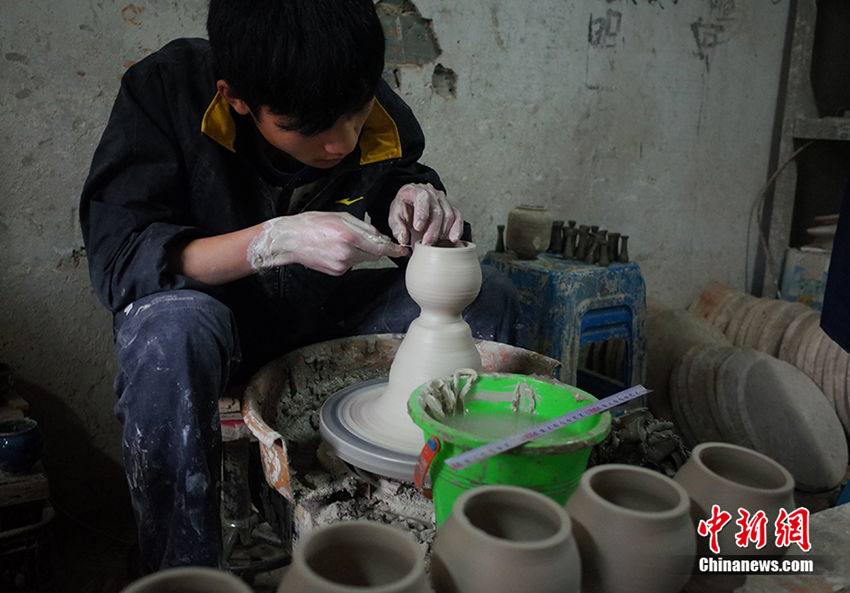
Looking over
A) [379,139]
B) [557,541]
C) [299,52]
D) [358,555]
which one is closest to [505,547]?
[557,541]

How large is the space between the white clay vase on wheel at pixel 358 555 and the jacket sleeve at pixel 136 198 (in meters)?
0.82

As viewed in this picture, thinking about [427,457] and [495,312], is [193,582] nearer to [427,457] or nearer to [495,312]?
[427,457]

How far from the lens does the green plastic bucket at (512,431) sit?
99 centimetres

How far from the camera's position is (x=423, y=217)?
1.59 m

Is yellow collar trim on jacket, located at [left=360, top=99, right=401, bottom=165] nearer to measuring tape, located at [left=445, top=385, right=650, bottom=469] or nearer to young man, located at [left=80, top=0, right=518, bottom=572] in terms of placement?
young man, located at [left=80, top=0, right=518, bottom=572]

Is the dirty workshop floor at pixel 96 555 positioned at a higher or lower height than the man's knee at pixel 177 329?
→ lower

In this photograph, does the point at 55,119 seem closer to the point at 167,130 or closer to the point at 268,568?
the point at 167,130

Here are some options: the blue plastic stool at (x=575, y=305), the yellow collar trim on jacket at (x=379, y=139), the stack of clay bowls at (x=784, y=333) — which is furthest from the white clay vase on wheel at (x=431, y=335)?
the stack of clay bowls at (x=784, y=333)

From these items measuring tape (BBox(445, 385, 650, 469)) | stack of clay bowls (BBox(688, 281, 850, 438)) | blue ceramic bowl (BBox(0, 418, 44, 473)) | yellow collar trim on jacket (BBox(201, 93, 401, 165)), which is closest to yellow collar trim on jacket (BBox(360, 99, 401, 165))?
yellow collar trim on jacket (BBox(201, 93, 401, 165))

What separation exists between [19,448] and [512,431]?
1.23 metres

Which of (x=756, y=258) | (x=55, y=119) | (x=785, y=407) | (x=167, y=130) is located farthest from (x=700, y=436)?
(x=55, y=119)

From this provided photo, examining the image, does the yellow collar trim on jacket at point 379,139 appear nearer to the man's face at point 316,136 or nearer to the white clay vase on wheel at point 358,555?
the man's face at point 316,136

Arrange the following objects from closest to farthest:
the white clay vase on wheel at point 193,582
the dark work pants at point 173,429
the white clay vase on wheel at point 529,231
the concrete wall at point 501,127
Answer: the white clay vase on wheel at point 193,582
the dark work pants at point 173,429
the concrete wall at point 501,127
the white clay vase on wheel at point 529,231

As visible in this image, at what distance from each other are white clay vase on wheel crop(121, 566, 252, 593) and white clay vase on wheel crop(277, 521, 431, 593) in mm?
54
